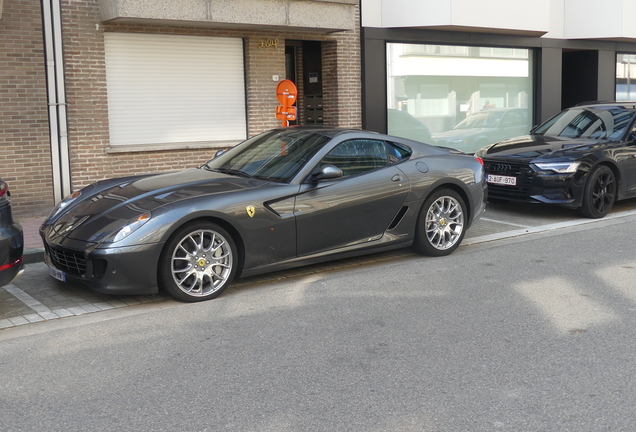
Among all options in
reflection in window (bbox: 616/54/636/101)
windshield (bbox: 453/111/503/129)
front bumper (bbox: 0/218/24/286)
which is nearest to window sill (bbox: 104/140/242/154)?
windshield (bbox: 453/111/503/129)

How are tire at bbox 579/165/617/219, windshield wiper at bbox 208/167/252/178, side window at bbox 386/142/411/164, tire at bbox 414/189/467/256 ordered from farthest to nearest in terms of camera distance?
tire at bbox 579/165/617/219 → tire at bbox 414/189/467/256 → side window at bbox 386/142/411/164 → windshield wiper at bbox 208/167/252/178

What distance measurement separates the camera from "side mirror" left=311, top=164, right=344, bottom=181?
6.34 m

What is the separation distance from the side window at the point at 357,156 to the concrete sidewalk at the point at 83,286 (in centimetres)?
103

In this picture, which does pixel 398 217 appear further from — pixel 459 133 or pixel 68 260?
pixel 459 133

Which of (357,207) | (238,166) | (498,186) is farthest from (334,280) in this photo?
(498,186)

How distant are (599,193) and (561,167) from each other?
2.67 feet

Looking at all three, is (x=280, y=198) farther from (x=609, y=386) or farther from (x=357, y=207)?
(x=609, y=386)

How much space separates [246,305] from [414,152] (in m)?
2.62

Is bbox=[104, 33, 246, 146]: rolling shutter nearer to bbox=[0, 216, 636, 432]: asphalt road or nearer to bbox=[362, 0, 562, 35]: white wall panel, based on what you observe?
bbox=[362, 0, 562, 35]: white wall panel

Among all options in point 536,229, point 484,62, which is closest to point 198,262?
point 536,229

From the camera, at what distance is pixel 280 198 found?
6.21 meters

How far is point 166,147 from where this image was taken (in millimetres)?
11953

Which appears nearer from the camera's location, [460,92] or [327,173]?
[327,173]

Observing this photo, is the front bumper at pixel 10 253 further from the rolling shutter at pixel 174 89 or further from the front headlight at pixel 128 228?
the rolling shutter at pixel 174 89
